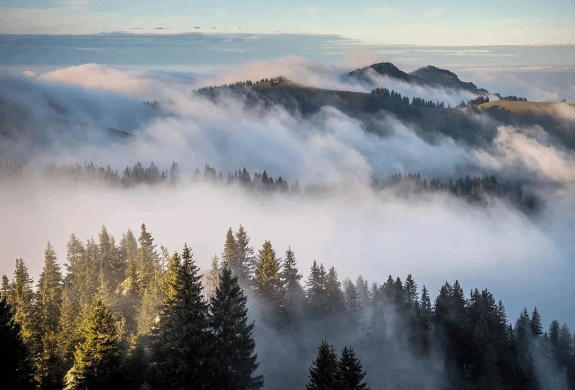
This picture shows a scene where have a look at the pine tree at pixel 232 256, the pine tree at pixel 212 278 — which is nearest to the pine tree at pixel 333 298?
the pine tree at pixel 232 256

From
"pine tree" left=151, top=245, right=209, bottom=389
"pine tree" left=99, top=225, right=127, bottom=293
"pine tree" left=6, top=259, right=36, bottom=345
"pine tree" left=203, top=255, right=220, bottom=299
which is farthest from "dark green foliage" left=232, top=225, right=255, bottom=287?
"pine tree" left=151, top=245, right=209, bottom=389

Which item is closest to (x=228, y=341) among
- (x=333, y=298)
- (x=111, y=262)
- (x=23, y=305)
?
(x=23, y=305)

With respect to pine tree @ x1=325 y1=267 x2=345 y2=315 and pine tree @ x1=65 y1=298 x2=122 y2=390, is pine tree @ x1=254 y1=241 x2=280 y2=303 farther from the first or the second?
pine tree @ x1=65 y1=298 x2=122 y2=390

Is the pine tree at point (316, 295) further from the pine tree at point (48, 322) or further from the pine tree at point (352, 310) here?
the pine tree at point (48, 322)

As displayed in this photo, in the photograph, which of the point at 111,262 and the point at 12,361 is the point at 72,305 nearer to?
the point at 111,262

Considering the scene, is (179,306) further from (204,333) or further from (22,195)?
(22,195)
